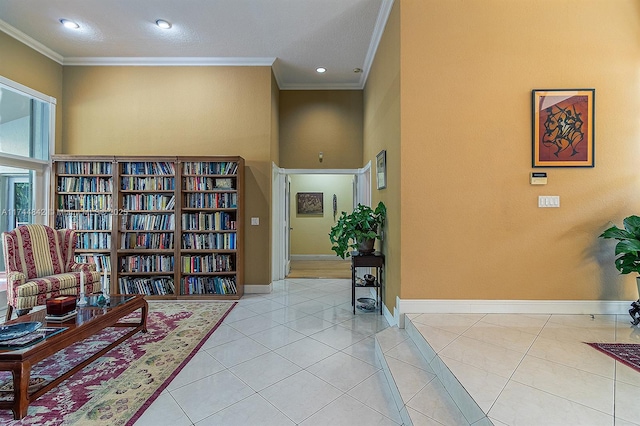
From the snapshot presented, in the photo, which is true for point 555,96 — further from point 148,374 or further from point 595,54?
point 148,374

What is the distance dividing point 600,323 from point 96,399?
13.5 feet

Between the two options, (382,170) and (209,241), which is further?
(209,241)

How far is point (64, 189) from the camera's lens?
4.31 metres

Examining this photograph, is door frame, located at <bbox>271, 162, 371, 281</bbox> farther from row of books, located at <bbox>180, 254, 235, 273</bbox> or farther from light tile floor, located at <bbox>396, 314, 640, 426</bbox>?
light tile floor, located at <bbox>396, 314, 640, 426</bbox>

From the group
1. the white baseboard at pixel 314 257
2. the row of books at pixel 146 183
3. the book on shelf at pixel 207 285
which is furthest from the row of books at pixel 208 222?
the white baseboard at pixel 314 257

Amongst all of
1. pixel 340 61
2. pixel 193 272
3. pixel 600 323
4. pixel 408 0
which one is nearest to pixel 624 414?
pixel 600 323

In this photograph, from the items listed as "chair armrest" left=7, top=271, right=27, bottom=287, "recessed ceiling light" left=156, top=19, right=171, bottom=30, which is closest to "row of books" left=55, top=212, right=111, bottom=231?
"chair armrest" left=7, top=271, right=27, bottom=287

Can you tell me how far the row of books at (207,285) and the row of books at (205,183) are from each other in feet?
4.54

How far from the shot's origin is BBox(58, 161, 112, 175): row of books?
4293 millimetres

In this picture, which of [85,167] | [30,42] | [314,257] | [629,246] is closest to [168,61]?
[30,42]

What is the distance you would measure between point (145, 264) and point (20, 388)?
268cm

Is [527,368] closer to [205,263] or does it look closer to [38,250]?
[205,263]

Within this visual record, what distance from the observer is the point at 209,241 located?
438 cm

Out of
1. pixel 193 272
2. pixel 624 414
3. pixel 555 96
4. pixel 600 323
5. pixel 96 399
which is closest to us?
pixel 624 414
